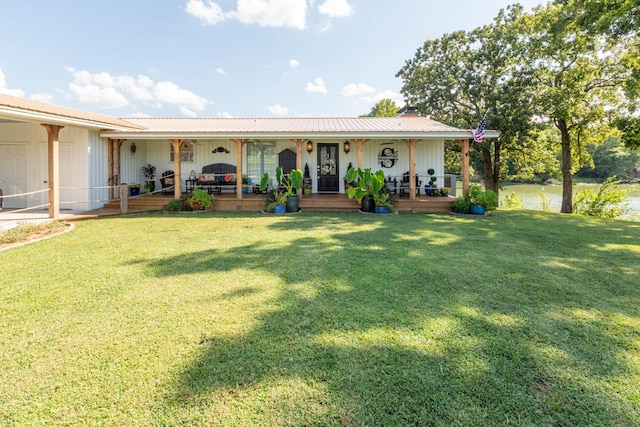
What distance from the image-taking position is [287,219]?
8.42 meters

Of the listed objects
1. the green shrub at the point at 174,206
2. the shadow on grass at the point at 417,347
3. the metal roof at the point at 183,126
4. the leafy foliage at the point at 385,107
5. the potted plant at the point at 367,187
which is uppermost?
the leafy foliage at the point at 385,107

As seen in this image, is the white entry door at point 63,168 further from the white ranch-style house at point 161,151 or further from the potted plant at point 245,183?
the potted plant at point 245,183

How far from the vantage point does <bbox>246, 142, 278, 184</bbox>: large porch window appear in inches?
490

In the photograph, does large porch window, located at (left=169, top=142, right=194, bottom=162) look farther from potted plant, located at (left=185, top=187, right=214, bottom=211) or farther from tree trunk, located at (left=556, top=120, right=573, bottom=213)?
tree trunk, located at (left=556, top=120, right=573, bottom=213)

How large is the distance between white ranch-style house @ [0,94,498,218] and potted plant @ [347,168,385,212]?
756 mm

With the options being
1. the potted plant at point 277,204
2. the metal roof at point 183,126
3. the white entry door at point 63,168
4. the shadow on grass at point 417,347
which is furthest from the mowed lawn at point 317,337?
the white entry door at point 63,168

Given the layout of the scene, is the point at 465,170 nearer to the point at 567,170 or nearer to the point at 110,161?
the point at 567,170

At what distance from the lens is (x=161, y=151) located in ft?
40.6

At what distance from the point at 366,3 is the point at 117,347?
12.7m

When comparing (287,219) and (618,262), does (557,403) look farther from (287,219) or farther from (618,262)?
(287,219)

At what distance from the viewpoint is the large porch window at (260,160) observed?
1245cm

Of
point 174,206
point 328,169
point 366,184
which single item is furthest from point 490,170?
point 174,206

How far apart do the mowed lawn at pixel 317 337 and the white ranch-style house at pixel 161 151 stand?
513 cm

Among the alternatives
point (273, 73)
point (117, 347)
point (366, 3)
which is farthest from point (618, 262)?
point (273, 73)
